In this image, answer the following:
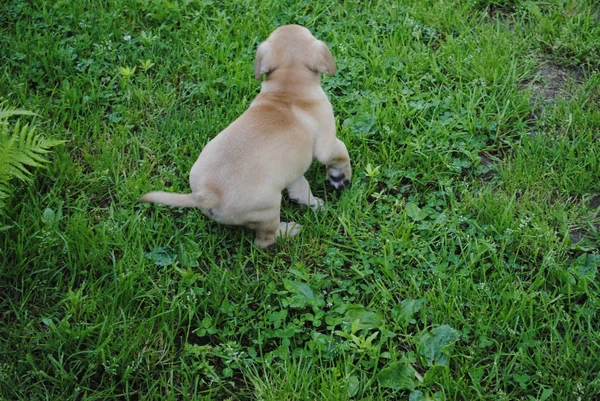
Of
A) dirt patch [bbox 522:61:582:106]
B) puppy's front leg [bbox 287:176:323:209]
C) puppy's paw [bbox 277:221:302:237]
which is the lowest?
puppy's paw [bbox 277:221:302:237]

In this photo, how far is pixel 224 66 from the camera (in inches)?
183

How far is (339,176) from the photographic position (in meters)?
3.96

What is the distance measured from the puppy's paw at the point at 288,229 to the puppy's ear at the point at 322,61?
0.92 metres

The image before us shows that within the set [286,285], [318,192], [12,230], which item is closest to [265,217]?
[286,285]

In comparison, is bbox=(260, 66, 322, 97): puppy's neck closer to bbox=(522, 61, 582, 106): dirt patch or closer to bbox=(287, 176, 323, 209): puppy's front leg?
bbox=(287, 176, 323, 209): puppy's front leg

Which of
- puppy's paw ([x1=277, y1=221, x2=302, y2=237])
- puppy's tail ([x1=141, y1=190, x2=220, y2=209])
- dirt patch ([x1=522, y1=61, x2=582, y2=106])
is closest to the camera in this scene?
puppy's tail ([x1=141, y1=190, x2=220, y2=209])

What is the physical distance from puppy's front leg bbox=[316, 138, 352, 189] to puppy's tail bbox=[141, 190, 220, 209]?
2.47ft

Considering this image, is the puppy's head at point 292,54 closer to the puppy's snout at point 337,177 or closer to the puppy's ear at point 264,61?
the puppy's ear at point 264,61

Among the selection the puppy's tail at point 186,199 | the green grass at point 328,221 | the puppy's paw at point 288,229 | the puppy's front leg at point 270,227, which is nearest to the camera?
the green grass at point 328,221

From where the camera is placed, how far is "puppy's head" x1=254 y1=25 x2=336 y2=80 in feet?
12.5

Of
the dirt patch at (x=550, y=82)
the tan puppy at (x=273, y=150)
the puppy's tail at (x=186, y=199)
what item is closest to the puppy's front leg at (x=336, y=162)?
the tan puppy at (x=273, y=150)

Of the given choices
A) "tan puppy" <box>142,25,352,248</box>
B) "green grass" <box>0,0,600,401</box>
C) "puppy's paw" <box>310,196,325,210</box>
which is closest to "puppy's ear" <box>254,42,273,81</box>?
"tan puppy" <box>142,25,352,248</box>

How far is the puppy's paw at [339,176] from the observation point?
3.94 m

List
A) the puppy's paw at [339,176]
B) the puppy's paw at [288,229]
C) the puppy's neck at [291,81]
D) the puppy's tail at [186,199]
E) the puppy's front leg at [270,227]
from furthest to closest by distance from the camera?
the puppy's paw at [339,176] < the puppy's neck at [291,81] < the puppy's paw at [288,229] < the puppy's front leg at [270,227] < the puppy's tail at [186,199]
